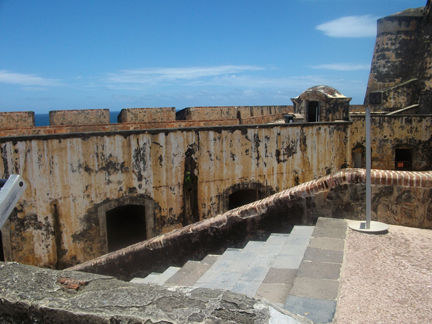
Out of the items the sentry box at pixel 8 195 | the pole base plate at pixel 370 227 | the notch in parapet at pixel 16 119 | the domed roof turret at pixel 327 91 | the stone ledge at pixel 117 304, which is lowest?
the pole base plate at pixel 370 227

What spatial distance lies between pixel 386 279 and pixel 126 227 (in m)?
9.66

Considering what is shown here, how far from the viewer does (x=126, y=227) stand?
38.3 feet

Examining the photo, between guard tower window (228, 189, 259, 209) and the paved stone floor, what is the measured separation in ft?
22.5

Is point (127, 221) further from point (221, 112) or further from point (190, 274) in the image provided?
point (190, 274)

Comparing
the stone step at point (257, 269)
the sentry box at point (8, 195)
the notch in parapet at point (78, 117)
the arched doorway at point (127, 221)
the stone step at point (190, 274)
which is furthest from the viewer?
the notch in parapet at point (78, 117)

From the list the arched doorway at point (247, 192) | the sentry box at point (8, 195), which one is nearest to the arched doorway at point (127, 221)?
the arched doorway at point (247, 192)

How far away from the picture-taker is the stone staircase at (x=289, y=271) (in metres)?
2.76

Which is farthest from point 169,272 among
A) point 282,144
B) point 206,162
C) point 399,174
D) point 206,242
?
point 282,144

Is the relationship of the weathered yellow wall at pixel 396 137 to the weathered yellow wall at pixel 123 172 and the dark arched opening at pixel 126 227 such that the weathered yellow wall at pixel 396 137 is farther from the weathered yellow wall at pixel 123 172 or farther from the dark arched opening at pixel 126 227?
the dark arched opening at pixel 126 227

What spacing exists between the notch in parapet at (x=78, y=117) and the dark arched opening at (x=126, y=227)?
3.38 metres

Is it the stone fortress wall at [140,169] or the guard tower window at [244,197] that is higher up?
the stone fortress wall at [140,169]

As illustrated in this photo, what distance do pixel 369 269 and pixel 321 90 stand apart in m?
11.3

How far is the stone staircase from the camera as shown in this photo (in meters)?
2.76

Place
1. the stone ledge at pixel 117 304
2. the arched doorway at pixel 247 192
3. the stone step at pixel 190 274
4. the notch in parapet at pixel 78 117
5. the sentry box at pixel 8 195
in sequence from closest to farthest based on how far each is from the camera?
the stone ledge at pixel 117 304, the sentry box at pixel 8 195, the stone step at pixel 190 274, the arched doorway at pixel 247 192, the notch in parapet at pixel 78 117
